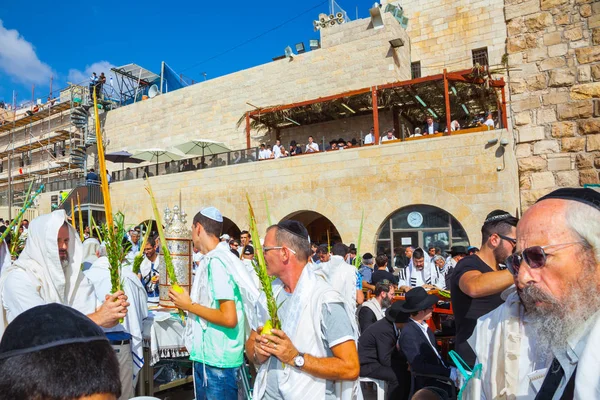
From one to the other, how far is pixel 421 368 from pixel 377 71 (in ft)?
47.0

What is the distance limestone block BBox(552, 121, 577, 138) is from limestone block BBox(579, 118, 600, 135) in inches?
3.5

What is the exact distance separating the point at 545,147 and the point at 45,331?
20.8 feet

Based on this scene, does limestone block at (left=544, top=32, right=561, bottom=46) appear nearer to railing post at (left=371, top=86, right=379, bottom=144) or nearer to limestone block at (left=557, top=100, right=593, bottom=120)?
limestone block at (left=557, top=100, right=593, bottom=120)

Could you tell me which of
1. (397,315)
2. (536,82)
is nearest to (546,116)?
(536,82)

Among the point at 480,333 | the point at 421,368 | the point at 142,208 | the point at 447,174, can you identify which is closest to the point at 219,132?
the point at 142,208

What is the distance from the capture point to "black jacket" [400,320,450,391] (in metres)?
3.68

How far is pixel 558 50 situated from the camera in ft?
18.4

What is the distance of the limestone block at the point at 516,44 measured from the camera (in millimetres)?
5844

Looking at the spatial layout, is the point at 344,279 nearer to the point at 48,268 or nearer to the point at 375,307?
the point at 375,307

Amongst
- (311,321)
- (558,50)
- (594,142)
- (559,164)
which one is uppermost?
(558,50)

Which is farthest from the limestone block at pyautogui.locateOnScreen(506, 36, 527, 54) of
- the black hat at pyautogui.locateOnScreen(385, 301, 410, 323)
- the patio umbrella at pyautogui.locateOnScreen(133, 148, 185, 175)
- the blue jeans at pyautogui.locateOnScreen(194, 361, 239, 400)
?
the patio umbrella at pyautogui.locateOnScreen(133, 148, 185, 175)

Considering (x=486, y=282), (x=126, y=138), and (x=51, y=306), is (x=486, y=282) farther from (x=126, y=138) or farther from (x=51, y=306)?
(x=126, y=138)

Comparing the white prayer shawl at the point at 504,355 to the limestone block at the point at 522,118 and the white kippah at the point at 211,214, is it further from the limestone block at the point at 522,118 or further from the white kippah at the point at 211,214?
the limestone block at the point at 522,118

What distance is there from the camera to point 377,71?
53.4ft
